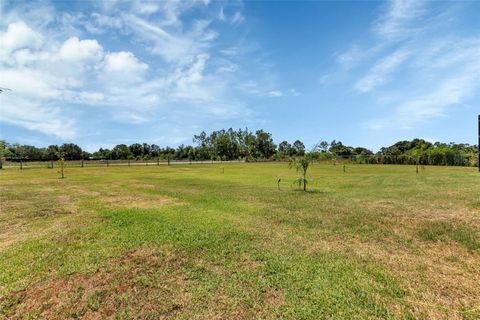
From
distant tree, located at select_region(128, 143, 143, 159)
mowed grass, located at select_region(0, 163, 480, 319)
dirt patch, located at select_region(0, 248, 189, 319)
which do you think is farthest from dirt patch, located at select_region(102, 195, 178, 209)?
distant tree, located at select_region(128, 143, 143, 159)

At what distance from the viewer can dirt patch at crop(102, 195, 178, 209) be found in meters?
10.8

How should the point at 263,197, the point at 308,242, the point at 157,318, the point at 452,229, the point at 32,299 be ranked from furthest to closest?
the point at 263,197 < the point at 452,229 < the point at 308,242 < the point at 32,299 < the point at 157,318

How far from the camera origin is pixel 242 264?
5043 millimetres

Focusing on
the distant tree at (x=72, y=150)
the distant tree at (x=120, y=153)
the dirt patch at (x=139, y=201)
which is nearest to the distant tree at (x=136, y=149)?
the distant tree at (x=120, y=153)

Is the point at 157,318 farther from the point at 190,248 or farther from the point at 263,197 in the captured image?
the point at 263,197

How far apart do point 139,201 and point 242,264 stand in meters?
8.02

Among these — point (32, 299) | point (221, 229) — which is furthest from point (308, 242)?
point (32, 299)

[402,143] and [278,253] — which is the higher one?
[402,143]

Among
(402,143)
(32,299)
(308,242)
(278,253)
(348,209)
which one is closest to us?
(32,299)

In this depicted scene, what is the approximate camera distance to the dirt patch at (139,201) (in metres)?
10.8

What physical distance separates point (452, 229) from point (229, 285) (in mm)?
6269

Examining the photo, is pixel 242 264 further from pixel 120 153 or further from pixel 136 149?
pixel 136 149

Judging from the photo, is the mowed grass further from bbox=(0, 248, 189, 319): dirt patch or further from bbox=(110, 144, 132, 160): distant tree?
bbox=(110, 144, 132, 160): distant tree

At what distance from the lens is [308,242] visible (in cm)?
621
